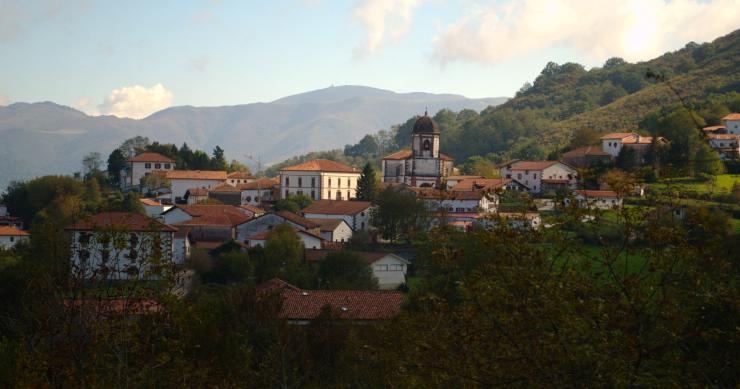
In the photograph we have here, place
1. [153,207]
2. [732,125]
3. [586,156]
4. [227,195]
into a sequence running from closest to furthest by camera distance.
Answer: [153,207] < [227,195] < [586,156] < [732,125]

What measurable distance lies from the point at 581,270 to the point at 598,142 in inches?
2590

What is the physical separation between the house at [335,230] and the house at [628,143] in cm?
2154

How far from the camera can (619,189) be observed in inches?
397

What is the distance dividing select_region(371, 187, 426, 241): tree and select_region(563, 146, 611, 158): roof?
20.9 meters

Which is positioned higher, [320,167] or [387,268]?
[320,167]

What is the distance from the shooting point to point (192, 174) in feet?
232

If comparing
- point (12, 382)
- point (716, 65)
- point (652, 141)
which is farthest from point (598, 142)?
point (12, 382)

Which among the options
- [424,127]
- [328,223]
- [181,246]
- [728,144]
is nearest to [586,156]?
[728,144]

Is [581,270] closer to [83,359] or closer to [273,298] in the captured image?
[83,359]

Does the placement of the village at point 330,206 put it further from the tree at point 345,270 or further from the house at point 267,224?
the tree at point 345,270

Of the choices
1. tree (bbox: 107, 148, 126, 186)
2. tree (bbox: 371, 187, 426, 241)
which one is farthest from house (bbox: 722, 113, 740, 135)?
tree (bbox: 107, 148, 126, 186)

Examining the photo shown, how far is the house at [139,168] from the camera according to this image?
73750 mm

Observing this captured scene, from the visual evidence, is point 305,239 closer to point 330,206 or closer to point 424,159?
point 330,206

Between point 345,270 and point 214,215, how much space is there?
1572 cm
